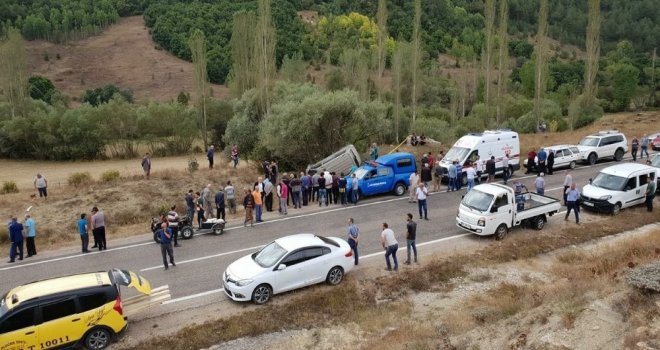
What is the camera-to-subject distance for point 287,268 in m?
13.8

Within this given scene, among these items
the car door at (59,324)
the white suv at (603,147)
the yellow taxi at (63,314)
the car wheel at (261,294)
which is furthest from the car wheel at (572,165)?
the car door at (59,324)

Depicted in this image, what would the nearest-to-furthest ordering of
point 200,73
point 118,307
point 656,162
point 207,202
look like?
point 118,307, point 207,202, point 656,162, point 200,73

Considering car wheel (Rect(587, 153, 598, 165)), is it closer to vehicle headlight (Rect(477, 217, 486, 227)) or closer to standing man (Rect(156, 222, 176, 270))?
vehicle headlight (Rect(477, 217, 486, 227))

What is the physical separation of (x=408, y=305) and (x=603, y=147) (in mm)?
21336

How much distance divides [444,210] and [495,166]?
544cm

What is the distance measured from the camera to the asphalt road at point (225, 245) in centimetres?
1556

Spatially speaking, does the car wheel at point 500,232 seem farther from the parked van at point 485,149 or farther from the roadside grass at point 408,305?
the parked van at point 485,149

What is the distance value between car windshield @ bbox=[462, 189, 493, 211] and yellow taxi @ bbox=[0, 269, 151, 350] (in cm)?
1176

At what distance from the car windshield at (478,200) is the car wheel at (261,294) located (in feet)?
27.2

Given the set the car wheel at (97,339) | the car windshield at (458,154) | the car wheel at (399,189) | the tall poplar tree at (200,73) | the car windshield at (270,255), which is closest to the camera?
the car wheel at (97,339)

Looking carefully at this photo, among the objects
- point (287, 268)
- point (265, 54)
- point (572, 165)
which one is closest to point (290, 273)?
point (287, 268)

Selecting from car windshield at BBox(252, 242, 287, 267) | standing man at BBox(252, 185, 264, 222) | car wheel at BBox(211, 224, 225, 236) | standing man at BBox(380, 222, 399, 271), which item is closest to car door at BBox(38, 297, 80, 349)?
car windshield at BBox(252, 242, 287, 267)

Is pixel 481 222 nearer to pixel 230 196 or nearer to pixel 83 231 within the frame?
pixel 230 196

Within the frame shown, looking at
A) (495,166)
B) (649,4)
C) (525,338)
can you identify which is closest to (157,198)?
(495,166)
